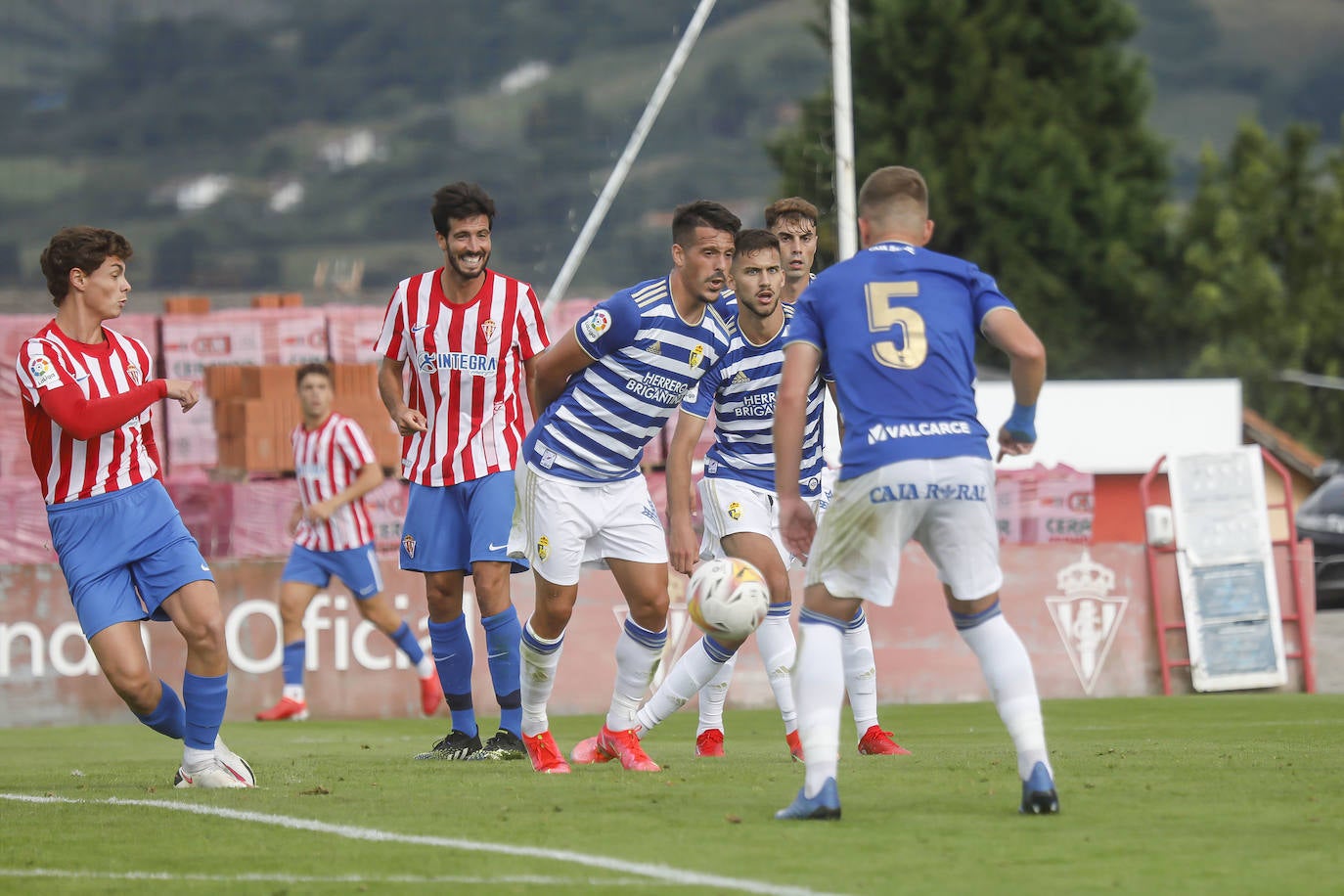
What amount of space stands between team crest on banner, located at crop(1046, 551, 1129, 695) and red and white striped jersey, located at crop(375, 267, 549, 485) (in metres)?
7.41

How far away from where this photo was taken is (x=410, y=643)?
13.9m

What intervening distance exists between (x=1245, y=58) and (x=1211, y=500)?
3956 inches

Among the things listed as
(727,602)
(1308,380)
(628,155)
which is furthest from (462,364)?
(1308,380)

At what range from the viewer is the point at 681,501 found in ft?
26.0

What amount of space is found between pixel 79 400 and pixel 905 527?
3261 millimetres

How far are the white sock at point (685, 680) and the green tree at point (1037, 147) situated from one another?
4042 centimetres

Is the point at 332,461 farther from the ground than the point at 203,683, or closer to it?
farther from the ground

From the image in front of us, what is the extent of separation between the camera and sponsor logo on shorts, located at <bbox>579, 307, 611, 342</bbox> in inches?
301

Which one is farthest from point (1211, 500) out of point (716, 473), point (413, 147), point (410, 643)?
point (413, 147)

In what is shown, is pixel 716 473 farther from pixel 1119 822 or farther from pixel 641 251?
pixel 641 251

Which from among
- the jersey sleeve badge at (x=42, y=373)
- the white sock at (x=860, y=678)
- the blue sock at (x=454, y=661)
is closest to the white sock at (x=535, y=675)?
the blue sock at (x=454, y=661)

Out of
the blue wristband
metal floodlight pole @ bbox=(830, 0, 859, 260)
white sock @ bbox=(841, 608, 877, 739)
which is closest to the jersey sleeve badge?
the blue wristband

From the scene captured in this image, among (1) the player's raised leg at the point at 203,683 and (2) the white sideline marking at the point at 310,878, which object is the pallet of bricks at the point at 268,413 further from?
(2) the white sideline marking at the point at 310,878

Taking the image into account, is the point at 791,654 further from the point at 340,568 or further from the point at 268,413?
the point at 268,413
